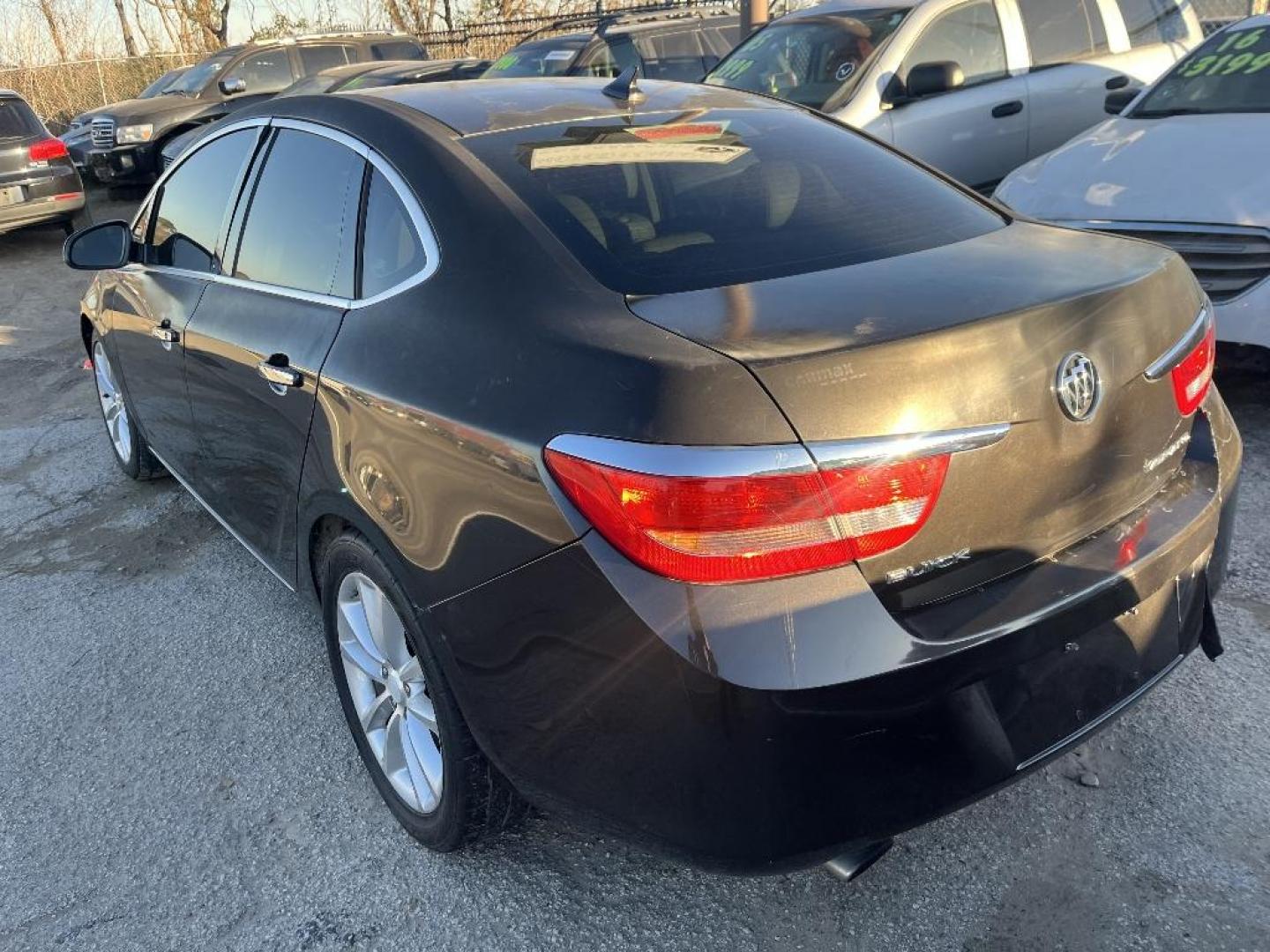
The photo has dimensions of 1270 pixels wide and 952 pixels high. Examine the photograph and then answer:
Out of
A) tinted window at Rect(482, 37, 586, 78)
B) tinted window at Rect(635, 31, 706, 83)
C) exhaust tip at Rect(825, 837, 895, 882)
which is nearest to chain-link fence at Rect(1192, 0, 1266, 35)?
tinted window at Rect(635, 31, 706, 83)

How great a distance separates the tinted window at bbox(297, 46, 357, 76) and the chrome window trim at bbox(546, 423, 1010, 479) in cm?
1395

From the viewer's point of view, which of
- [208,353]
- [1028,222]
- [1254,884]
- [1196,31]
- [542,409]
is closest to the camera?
[542,409]

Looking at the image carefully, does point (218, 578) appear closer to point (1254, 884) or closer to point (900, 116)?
point (1254, 884)

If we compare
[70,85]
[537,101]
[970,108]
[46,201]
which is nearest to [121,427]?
[537,101]

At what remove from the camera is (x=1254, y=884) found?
2.24 metres

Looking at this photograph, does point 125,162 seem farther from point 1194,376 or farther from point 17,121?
point 1194,376

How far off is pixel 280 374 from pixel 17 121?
10.0m

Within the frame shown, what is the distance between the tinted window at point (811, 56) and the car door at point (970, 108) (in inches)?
12.0

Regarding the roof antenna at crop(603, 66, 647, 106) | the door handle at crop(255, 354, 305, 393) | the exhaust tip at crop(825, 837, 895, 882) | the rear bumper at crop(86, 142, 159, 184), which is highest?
the roof antenna at crop(603, 66, 647, 106)

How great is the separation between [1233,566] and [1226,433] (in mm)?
1195

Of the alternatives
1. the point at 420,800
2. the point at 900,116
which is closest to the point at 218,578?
the point at 420,800

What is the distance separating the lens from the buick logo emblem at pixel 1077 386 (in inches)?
75.5

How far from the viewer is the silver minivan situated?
659 centimetres

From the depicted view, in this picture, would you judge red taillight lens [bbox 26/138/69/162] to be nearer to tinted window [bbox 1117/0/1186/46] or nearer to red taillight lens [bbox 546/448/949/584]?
tinted window [bbox 1117/0/1186/46]
